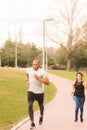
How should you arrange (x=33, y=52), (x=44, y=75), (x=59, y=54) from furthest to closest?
(x=33, y=52) → (x=59, y=54) → (x=44, y=75)

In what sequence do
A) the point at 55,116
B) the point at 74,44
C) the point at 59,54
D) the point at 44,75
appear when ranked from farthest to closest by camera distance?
the point at 59,54 → the point at 74,44 → the point at 55,116 → the point at 44,75

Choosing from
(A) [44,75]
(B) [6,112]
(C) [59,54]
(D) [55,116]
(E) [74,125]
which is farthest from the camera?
(C) [59,54]

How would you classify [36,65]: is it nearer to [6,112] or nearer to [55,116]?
[55,116]

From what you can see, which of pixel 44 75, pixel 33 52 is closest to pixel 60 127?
pixel 44 75

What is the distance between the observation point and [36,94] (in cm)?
1145

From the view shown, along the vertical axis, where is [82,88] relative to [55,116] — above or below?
above

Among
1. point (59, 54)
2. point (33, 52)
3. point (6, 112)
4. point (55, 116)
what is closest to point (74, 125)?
point (55, 116)

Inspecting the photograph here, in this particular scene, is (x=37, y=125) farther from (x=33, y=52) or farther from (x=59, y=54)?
(x=33, y=52)

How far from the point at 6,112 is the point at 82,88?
4.23 metres

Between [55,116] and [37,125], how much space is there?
8.54ft

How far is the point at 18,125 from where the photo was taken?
39.6 ft

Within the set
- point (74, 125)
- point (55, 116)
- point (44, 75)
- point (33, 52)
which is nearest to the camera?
point (44, 75)

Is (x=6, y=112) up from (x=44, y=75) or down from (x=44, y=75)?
down

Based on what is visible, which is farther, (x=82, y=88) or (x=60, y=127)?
(x=82, y=88)
